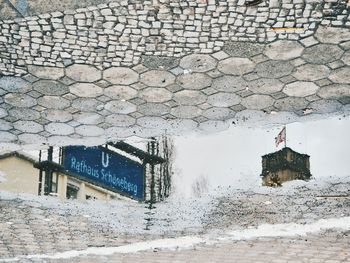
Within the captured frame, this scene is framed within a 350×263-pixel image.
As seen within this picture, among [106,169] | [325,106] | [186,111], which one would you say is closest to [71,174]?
[106,169]

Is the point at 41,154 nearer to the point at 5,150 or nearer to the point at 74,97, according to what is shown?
the point at 5,150

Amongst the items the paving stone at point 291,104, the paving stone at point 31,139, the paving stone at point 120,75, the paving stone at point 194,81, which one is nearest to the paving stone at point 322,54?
the paving stone at point 291,104

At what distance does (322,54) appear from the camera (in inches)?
93.9

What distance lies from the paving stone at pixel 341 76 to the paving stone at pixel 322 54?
0.07 metres

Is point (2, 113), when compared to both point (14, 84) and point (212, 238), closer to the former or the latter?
point (14, 84)

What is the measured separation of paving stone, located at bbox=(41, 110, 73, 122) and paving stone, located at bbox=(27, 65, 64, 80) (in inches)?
9.0

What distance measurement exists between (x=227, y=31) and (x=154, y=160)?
0.92 meters

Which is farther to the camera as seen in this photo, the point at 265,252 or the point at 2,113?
the point at 265,252

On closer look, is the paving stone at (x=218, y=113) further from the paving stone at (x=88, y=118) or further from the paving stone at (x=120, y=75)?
the paving stone at (x=88, y=118)

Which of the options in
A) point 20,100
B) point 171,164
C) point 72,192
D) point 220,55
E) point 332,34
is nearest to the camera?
point 332,34

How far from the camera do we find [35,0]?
7.65 feet

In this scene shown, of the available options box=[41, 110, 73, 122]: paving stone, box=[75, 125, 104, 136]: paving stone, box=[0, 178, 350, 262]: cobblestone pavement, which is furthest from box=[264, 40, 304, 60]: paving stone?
box=[41, 110, 73, 122]: paving stone

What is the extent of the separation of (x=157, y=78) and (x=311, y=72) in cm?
78

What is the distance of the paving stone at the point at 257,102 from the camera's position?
8.40ft
